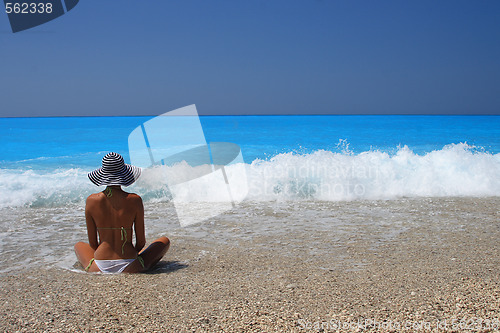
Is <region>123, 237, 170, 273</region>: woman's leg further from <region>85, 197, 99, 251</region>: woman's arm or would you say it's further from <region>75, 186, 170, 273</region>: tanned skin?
<region>85, 197, 99, 251</region>: woman's arm

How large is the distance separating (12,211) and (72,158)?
→ 334 inches

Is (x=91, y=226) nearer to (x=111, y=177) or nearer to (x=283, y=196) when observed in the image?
(x=111, y=177)

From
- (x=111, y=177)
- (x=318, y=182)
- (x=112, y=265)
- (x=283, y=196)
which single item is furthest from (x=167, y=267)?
(x=318, y=182)

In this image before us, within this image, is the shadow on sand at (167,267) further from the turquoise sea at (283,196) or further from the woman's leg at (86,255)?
the turquoise sea at (283,196)

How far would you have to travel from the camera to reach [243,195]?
7652mm

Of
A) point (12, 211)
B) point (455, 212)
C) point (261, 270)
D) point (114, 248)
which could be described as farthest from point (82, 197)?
point (455, 212)

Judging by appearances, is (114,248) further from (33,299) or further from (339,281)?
(339,281)

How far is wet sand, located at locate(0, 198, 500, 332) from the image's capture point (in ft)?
7.80

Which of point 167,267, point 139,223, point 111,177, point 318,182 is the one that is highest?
point 111,177

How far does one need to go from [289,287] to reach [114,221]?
144cm

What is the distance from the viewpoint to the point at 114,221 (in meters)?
3.27

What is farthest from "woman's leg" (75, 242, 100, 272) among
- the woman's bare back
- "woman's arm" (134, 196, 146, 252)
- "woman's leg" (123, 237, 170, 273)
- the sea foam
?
the sea foam

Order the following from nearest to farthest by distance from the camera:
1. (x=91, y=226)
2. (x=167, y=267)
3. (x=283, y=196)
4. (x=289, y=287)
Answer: (x=289, y=287), (x=91, y=226), (x=167, y=267), (x=283, y=196)

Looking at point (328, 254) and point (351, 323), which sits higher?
point (351, 323)
